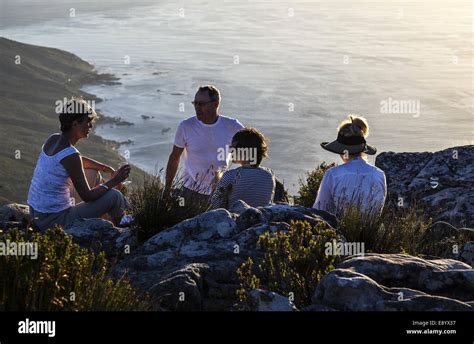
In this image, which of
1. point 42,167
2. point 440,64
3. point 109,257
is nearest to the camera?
point 109,257

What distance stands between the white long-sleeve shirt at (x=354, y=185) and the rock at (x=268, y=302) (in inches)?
114

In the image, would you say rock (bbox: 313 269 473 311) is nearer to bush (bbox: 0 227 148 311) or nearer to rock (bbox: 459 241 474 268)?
bush (bbox: 0 227 148 311)

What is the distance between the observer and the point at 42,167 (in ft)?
26.6

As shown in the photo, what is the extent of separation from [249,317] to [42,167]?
4.13 metres

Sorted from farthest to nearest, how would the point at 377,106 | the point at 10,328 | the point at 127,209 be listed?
the point at 377,106 → the point at 127,209 → the point at 10,328

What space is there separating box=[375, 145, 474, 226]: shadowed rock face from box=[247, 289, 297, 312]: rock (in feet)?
18.9

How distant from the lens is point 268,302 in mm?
5098

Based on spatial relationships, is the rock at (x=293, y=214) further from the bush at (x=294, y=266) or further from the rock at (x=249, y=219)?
the bush at (x=294, y=266)

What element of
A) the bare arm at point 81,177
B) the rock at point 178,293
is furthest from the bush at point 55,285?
the bare arm at point 81,177

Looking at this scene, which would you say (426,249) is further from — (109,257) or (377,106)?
(377,106)

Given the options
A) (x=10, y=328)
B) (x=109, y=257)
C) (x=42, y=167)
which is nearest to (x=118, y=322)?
(x=10, y=328)

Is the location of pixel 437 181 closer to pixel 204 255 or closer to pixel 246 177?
pixel 246 177

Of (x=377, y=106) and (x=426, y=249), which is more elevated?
Answer: (x=377, y=106)

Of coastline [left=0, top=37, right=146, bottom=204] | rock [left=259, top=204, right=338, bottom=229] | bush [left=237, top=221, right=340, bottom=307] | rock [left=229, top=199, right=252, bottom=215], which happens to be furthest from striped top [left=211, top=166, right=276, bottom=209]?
coastline [left=0, top=37, right=146, bottom=204]
